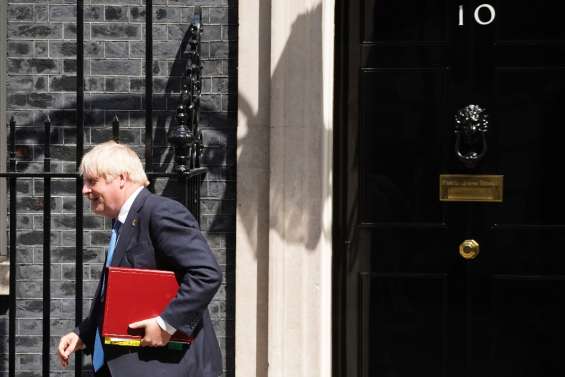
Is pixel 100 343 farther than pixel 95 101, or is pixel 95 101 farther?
pixel 95 101

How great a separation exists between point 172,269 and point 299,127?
63.2 inches

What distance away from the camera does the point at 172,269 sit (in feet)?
11.3

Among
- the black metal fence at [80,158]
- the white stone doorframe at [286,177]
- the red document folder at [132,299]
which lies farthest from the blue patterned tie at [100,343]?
the white stone doorframe at [286,177]

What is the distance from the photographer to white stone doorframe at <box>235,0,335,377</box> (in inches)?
191

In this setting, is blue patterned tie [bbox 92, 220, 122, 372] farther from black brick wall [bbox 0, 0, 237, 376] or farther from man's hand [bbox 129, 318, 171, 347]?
black brick wall [bbox 0, 0, 237, 376]
